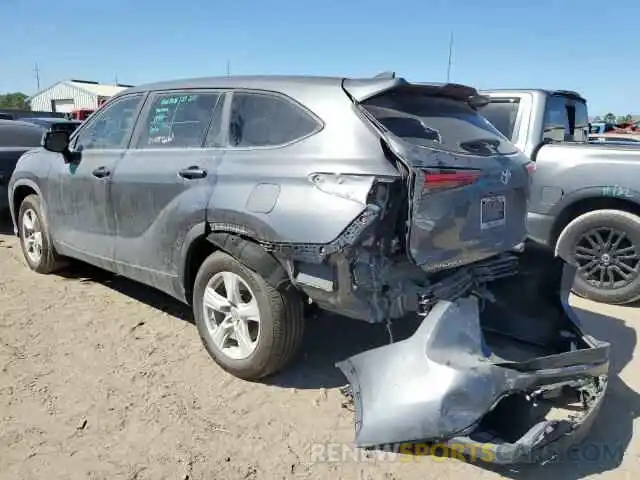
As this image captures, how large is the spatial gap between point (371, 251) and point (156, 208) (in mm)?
1725

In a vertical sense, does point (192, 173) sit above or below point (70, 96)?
below

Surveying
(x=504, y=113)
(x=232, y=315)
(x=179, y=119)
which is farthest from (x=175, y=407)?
(x=504, y=113)

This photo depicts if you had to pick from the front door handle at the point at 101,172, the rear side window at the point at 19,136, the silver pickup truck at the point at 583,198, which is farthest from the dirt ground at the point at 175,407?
the rear side window at the point at 19,136

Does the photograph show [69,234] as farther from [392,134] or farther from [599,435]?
[599,435]

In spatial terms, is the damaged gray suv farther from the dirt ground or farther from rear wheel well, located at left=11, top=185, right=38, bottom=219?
rear wheel well, located at left=11, top=185, right=38, bottom=219

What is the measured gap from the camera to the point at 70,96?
48219mm

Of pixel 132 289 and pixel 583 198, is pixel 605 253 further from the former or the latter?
pixel 132 289

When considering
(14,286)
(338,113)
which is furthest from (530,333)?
(14,286)

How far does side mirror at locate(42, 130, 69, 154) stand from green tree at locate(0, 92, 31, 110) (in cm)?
5662

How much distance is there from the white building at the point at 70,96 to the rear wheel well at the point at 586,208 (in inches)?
1769

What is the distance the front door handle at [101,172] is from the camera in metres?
4.17

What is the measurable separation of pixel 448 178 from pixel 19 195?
4.70 m

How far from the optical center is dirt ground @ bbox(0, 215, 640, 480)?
8.71ft

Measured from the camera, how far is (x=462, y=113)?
11.1ft
